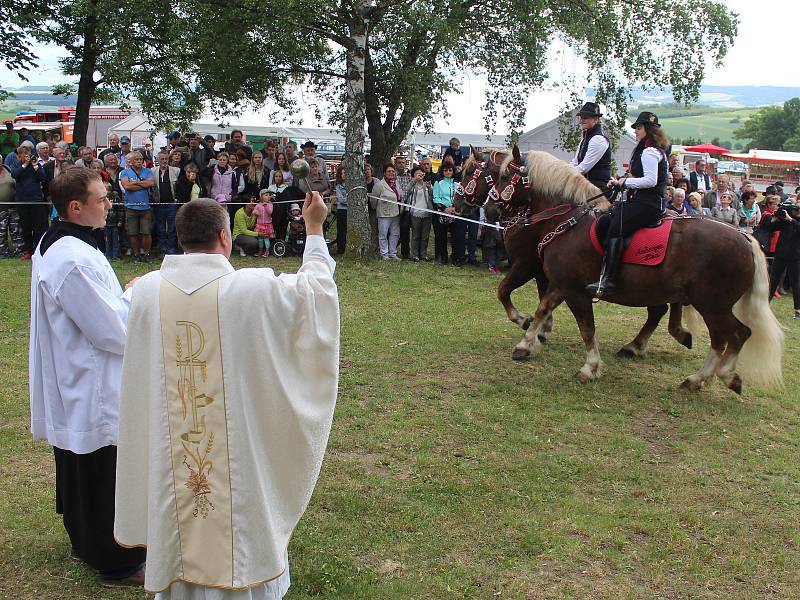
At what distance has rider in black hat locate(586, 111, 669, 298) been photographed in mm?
7305

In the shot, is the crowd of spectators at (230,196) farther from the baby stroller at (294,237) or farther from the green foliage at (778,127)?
the green foliage at (778,127)

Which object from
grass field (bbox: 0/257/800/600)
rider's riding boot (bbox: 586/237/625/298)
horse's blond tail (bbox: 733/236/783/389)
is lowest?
grass field (bbox: 0/257/800/600)

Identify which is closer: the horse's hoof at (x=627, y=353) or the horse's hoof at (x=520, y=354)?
the horse's hoof at (x=520, y=354)

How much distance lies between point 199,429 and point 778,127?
95381mm

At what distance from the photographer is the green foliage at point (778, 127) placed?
83875 mm

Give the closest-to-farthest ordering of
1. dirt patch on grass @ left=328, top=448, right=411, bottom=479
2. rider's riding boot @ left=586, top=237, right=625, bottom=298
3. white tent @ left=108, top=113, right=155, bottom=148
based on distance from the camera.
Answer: dirt patch on grass @ left=328, top=448, right=411, bottom=479
rider's riding boot @ left=586, top=237, right=625, bottom=298
white tent @ left=108, top=113, right=155, bottom=148

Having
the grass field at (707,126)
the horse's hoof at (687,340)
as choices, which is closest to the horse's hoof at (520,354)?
the horse's hoof at (687,340)

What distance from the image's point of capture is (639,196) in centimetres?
749

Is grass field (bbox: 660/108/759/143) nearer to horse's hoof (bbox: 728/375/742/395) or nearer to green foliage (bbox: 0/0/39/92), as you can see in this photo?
green foliage (bbox: 0/0/39/92)

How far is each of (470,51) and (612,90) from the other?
2773 mm

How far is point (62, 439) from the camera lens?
12.3 feet

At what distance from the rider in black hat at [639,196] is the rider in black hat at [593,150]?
714mm

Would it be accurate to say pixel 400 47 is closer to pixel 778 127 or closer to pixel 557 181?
pixel 557 181

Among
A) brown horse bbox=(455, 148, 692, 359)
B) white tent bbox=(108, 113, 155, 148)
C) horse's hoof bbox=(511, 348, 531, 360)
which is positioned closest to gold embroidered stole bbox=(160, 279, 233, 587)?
horse's hoof bbox=(511, 348, 531, 360)
